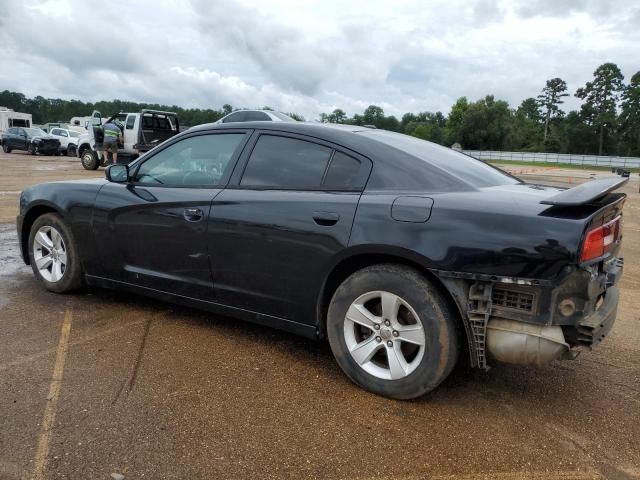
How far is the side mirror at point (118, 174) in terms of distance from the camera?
165 inches

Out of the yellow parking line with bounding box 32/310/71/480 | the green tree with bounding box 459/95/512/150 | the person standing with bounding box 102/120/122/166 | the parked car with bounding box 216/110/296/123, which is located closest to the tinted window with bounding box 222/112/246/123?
the parked car with bounding box 216/110/296/123

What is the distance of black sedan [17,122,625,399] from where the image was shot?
104 inches

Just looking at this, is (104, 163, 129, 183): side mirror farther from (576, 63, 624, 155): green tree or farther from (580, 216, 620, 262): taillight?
(576, 63, 624, 155): green tree

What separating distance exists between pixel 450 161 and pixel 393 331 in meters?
1.23

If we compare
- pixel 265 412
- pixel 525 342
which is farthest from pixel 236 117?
pixel 525 342

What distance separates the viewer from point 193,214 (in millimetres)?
3625

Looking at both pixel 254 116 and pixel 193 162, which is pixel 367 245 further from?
pixel 254 116

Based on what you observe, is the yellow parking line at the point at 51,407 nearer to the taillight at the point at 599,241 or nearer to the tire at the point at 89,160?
the taillight at the point at 599,241

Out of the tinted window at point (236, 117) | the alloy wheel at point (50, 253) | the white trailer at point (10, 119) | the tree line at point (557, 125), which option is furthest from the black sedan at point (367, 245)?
the tree line at point (557, 125)

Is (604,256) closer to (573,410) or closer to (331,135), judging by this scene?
(573,410)

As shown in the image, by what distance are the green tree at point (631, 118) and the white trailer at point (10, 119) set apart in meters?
74.9

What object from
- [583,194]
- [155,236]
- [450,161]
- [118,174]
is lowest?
[155,236]

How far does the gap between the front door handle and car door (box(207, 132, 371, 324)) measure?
0.12m

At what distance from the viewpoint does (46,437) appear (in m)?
2.55
